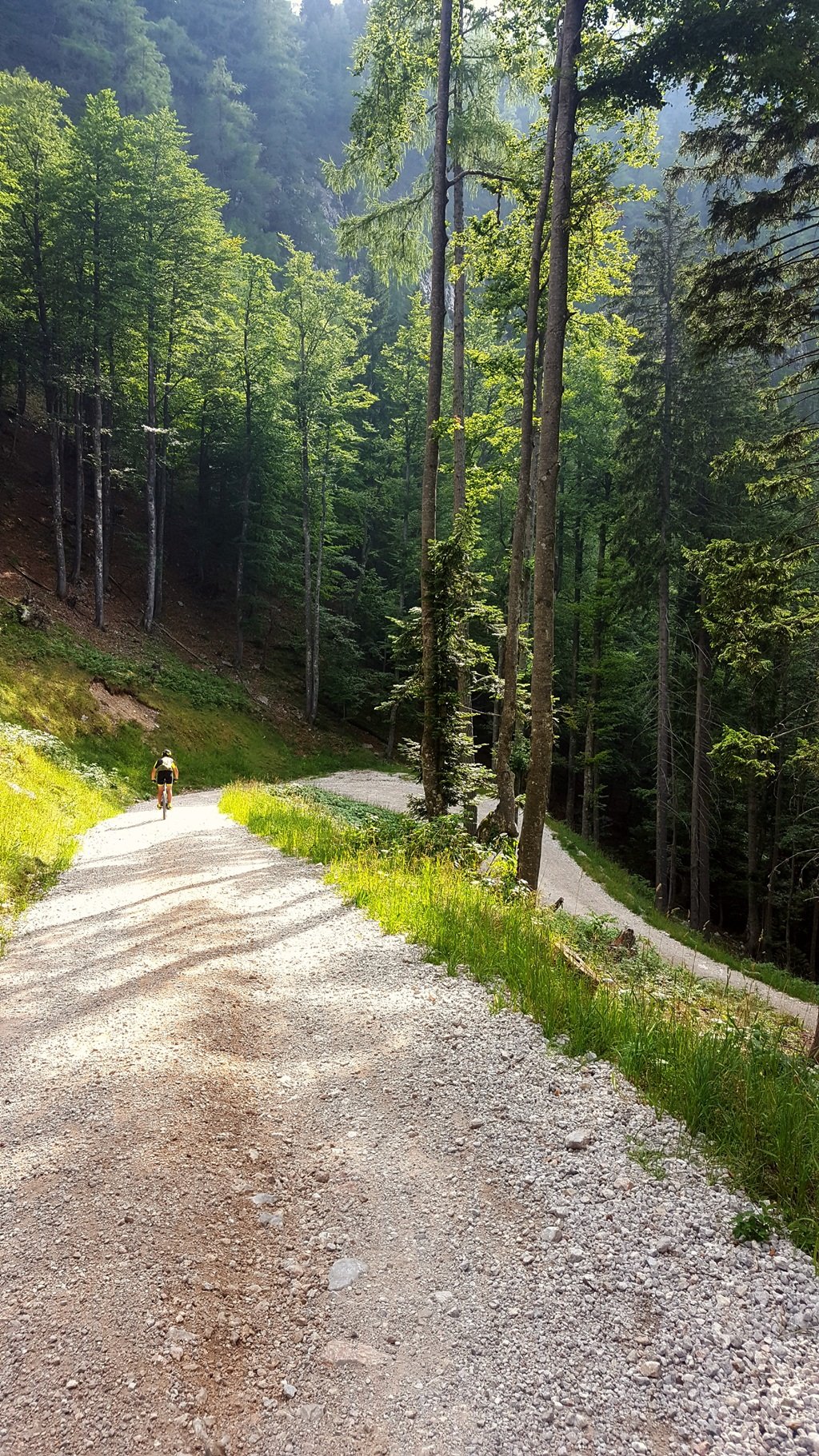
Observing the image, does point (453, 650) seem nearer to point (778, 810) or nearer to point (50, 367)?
point (778, 810)

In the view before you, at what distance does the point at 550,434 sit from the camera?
7512 millimetres

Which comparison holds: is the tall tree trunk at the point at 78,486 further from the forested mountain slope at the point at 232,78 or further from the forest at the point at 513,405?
the forested mountain slope at the point at 232,78

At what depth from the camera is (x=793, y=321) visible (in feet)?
25.1

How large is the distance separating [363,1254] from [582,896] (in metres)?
13.2

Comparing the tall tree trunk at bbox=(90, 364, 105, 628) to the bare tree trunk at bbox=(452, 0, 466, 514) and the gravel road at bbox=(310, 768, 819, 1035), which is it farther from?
the bare tree trunk at bbox=(452, 0, 466, 514)

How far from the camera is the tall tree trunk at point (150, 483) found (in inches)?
920

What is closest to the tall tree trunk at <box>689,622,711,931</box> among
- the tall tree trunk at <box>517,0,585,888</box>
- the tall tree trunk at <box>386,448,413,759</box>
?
the tall tree trunk at <box>517,0,585,888</box>

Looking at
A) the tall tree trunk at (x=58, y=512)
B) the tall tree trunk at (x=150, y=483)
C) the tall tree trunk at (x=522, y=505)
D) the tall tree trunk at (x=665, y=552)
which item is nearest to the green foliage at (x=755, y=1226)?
the tall tree trunk at (x=522, y=505)

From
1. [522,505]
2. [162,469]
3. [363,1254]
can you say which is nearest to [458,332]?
[522,505]

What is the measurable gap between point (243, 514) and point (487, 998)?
27607 mm

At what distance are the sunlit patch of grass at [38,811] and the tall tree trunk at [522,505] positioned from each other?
24.1 feet

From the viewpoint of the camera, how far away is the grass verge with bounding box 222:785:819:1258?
2807 millimetres

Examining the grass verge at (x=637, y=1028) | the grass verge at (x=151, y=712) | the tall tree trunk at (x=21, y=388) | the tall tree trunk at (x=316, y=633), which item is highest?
the tall tree trunk at (x=21, y=388)

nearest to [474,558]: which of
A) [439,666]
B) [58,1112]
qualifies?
[439,666]
